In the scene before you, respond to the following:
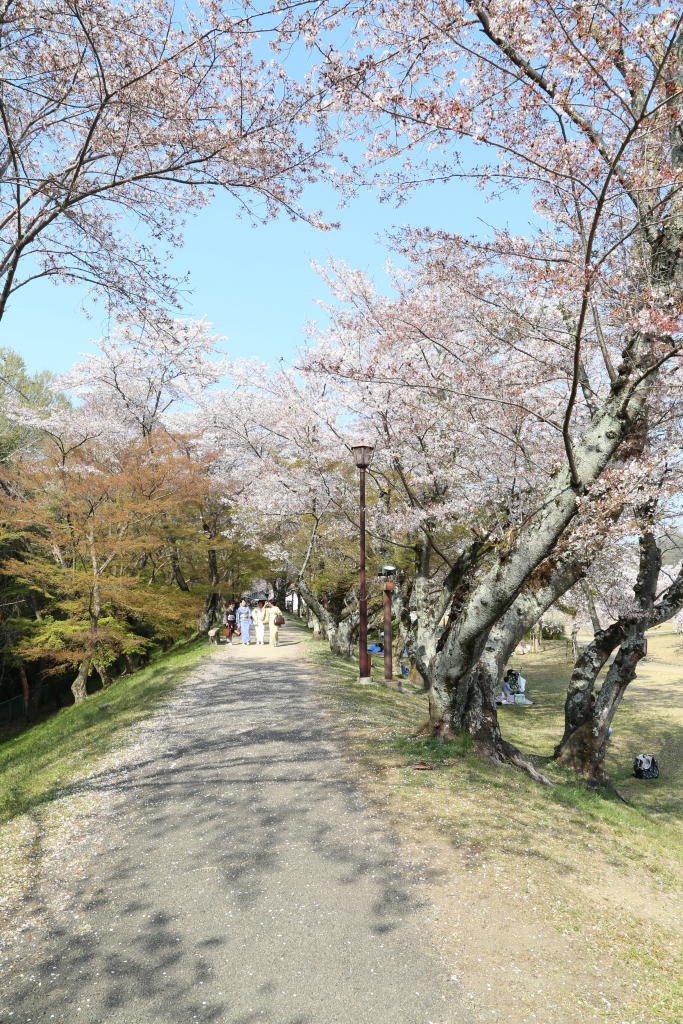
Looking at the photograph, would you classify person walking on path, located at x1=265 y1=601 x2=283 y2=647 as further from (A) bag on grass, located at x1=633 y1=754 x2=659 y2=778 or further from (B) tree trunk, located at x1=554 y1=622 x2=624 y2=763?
(A) bag on grass, located at x1=633 y1=754 x2=659 y2=778

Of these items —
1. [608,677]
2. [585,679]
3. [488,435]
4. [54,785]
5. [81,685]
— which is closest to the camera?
[54,785]

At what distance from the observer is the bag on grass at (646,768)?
13578 millimetres

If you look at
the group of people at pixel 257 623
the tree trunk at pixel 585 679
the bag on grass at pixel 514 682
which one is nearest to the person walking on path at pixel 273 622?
the group of people at pixel 257 623

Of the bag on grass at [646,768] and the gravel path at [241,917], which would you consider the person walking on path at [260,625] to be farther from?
the gravel path at [241,917]

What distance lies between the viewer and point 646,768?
13594mm

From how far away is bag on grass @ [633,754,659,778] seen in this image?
13.6 metres

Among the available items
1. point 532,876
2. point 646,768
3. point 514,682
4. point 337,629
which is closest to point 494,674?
point 532,876

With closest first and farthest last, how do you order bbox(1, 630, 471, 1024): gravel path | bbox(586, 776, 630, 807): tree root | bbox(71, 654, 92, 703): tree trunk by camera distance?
bbox(1, 630, 471, 1024): gravel path, bbox(586, 776, 630, 807): tree root, bbox(71, 654, 92, 703): tree trunk

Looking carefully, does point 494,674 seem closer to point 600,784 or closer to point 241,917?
point 600,784

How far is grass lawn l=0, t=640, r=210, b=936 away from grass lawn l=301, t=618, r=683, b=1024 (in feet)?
11.4

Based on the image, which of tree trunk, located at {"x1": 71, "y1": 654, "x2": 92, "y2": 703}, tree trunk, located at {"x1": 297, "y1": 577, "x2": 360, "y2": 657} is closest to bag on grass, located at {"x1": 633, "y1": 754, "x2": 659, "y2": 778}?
tree trunk, located at {"x1": 297, "y1": 577, "x2": 360, "y2": 657}

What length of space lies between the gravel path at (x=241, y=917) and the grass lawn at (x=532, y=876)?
37 centimetres

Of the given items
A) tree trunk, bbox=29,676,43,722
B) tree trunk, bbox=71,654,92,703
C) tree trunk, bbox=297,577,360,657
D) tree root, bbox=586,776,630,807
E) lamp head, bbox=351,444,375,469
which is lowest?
tree trunk, bbox=29,676,43,722

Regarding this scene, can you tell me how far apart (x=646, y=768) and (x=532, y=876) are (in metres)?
9.62
